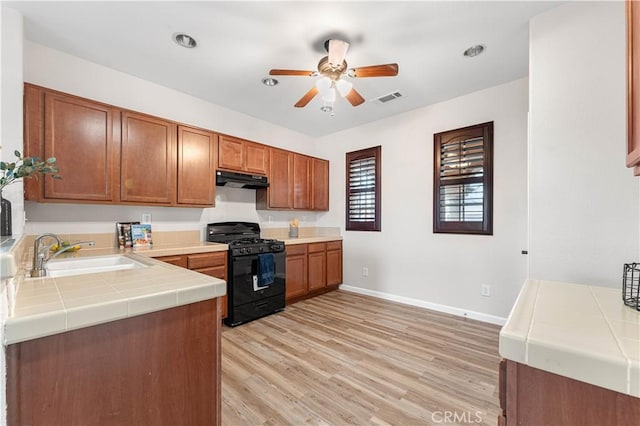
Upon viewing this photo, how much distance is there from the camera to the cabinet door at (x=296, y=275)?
11.6ft

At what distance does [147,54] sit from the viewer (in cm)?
239

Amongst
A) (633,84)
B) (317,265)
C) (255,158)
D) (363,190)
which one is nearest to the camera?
(633,84)

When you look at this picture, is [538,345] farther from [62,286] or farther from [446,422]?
[62,286]

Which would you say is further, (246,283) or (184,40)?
(246,283)

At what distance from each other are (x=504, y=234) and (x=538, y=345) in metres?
2.72

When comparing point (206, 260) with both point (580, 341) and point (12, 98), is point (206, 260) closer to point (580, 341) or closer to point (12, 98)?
point (12, 98)

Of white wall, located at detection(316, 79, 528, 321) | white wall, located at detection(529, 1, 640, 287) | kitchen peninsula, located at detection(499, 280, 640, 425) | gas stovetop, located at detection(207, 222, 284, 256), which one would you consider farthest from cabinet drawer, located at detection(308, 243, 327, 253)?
kitchen peninsula, located at detection(499, 280, 640, 425)

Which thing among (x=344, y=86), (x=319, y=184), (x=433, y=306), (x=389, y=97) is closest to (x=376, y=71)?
(x=344, y=86)

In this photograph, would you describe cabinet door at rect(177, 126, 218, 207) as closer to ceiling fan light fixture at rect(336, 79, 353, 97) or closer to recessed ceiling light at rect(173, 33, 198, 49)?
recessed ceiling light at rect(173, 33, 198, 49)

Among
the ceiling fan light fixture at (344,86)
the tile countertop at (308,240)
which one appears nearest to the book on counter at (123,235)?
the tile countertop at (308,240)

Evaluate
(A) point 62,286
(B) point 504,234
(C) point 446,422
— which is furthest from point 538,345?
(B) point 504,234

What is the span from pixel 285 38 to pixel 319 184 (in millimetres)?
2505

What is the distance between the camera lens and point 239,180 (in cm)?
329

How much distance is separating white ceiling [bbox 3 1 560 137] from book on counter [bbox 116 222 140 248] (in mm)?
1559
